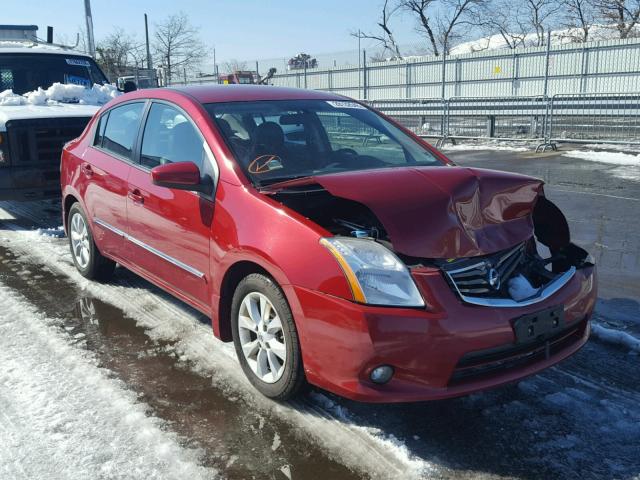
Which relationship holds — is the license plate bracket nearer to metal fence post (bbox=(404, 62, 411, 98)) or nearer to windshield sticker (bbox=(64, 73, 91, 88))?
windshield sticker (bbox=(64, 73, 91, 88))

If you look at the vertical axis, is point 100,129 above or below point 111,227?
above

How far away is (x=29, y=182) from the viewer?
7.47m

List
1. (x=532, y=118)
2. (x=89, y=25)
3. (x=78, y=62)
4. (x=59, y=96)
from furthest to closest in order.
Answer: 1. (x=89, y=25)
2. (x=532, y=118)
3. (x=78, y=62)
4. (x=59, y=96)

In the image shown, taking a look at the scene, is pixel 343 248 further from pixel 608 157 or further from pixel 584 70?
pixel 584 70

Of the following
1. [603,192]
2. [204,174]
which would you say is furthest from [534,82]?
[204,174]

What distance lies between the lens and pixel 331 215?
3.39 m

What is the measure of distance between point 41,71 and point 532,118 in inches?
441

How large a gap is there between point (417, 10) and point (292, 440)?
38.7m

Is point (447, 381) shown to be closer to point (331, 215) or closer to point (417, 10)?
point (331, 215)

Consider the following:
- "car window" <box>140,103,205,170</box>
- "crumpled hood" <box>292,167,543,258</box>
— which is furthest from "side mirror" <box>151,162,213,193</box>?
"crumpled hood" <box>292,167,543,258</box>

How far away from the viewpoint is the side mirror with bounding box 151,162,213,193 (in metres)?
3.59

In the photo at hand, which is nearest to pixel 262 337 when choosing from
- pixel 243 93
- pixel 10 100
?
pixel 243 93

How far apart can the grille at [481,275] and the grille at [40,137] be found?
6.13m

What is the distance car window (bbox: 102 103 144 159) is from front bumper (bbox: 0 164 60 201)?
2.78 metres
